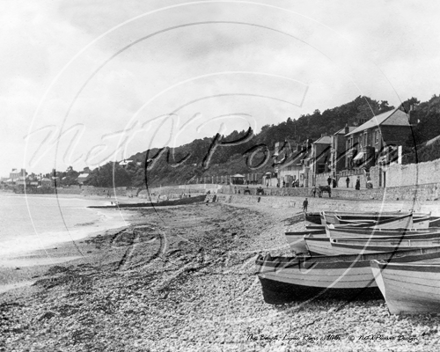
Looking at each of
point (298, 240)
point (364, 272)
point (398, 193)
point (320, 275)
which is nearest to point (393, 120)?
point (398, 193)

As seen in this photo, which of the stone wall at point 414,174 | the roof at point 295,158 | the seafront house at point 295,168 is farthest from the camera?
the roof at point 295,158

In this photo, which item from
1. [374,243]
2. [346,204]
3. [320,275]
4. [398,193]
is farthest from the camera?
[346,204]

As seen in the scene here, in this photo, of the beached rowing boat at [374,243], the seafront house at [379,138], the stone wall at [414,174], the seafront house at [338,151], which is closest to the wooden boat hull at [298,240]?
the beached rowing boat at [374,243]

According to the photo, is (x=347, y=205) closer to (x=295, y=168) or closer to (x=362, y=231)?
(x=362, y=231)

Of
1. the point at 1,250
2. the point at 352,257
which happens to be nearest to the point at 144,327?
the point at 352,257

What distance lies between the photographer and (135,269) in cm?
1120

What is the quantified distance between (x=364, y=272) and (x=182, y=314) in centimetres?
328

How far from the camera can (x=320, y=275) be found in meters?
6.93

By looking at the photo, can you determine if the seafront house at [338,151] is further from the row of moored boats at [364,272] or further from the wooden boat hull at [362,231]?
the row of moored boats at [364,272]

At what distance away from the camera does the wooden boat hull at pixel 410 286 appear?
18.6ft

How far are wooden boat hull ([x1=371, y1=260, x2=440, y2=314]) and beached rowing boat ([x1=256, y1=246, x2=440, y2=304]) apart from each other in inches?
26.8

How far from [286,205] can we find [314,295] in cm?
1959

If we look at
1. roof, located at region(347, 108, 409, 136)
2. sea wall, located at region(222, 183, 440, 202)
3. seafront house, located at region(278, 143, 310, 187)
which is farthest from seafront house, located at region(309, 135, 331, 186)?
sea wall, located at region(222, 183, 440, 202)

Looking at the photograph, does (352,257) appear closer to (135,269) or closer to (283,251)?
(283,251)
